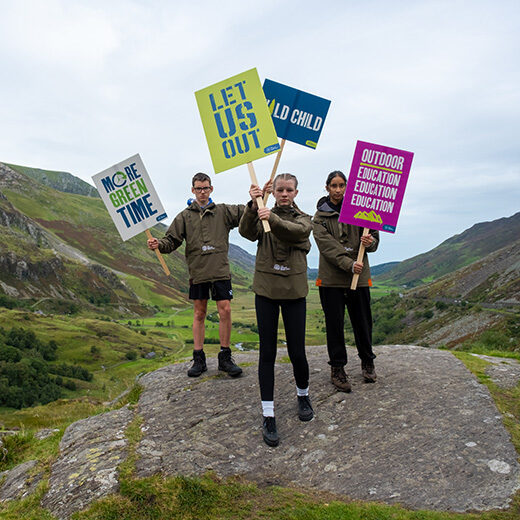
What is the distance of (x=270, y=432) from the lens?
586 cm

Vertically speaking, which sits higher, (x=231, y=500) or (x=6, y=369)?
(x=231, y=500)

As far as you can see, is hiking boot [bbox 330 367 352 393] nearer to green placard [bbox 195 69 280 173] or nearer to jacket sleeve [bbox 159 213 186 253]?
jacket sleeve [bbox 159 213 186 253]

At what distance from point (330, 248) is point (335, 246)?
0.10 meters

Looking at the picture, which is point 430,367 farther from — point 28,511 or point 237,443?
point 28,511

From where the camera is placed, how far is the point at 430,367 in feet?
27.5

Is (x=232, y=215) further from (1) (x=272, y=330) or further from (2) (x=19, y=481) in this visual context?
(2) (x=19, y=481)

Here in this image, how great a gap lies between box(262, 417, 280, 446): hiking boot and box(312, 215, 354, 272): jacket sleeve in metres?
2.80

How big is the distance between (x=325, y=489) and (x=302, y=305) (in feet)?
8.13

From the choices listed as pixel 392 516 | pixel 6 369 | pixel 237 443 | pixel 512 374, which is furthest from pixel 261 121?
pixel 6 369

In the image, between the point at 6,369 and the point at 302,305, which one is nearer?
the point at 302,305

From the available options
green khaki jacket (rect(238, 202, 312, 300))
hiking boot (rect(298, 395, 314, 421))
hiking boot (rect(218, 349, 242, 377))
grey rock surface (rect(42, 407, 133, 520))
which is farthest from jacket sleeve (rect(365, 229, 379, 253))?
grey rock surface (rect(42, 407, 133, 520))

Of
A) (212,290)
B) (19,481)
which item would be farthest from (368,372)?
(19,481)

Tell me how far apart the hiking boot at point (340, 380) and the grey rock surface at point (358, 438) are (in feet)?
0.38

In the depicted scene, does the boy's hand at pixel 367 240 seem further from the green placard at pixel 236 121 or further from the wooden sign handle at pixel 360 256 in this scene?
the green placard at pixel 236 121
